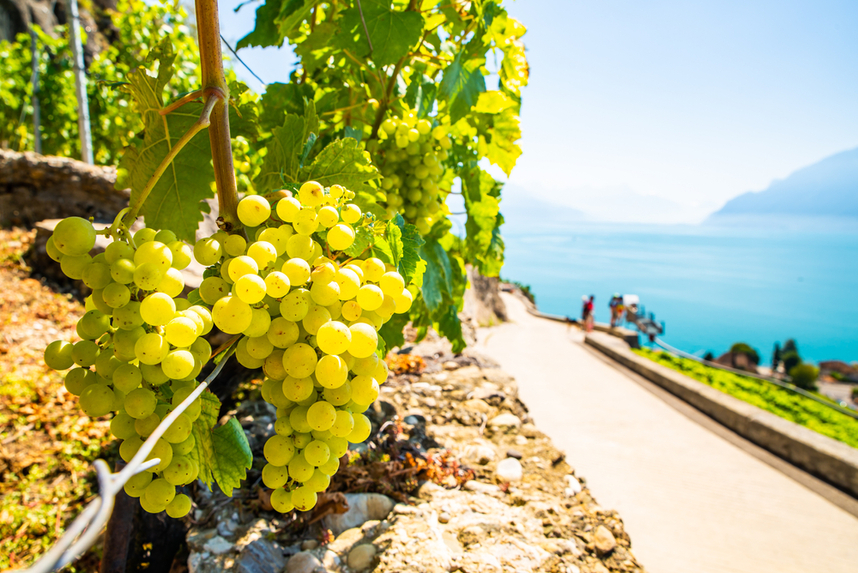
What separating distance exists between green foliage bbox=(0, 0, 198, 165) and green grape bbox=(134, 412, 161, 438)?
281 inches

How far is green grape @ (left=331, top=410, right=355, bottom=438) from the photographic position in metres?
0.79

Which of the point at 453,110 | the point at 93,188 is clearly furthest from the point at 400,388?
the point at 93,188

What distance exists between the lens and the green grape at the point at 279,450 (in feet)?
2.58

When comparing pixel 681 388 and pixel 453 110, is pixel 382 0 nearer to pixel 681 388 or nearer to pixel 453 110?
pixel 453 110

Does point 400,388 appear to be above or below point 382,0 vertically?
below

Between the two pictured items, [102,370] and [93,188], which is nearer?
[102,370]

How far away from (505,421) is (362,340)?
2.54 m

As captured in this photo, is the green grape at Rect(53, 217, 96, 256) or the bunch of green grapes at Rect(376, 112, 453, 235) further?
the bunch of green grapes at Rect(376, 112, 453, 235)

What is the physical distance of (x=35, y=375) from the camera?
285cm

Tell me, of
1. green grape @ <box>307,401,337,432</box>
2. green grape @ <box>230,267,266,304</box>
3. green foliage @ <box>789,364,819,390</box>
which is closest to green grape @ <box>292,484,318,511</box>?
green grape @ <box>307,401,337,432</box>

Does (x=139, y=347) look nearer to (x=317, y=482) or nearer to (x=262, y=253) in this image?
(x=262, y=253)

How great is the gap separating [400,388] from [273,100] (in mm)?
2084

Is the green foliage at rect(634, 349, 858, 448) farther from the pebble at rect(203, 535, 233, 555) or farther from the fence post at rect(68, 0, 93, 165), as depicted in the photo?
the fence post at rect(68, 0, 93, 165)

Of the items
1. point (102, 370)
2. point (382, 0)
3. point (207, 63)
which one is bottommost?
point (102, 370)
